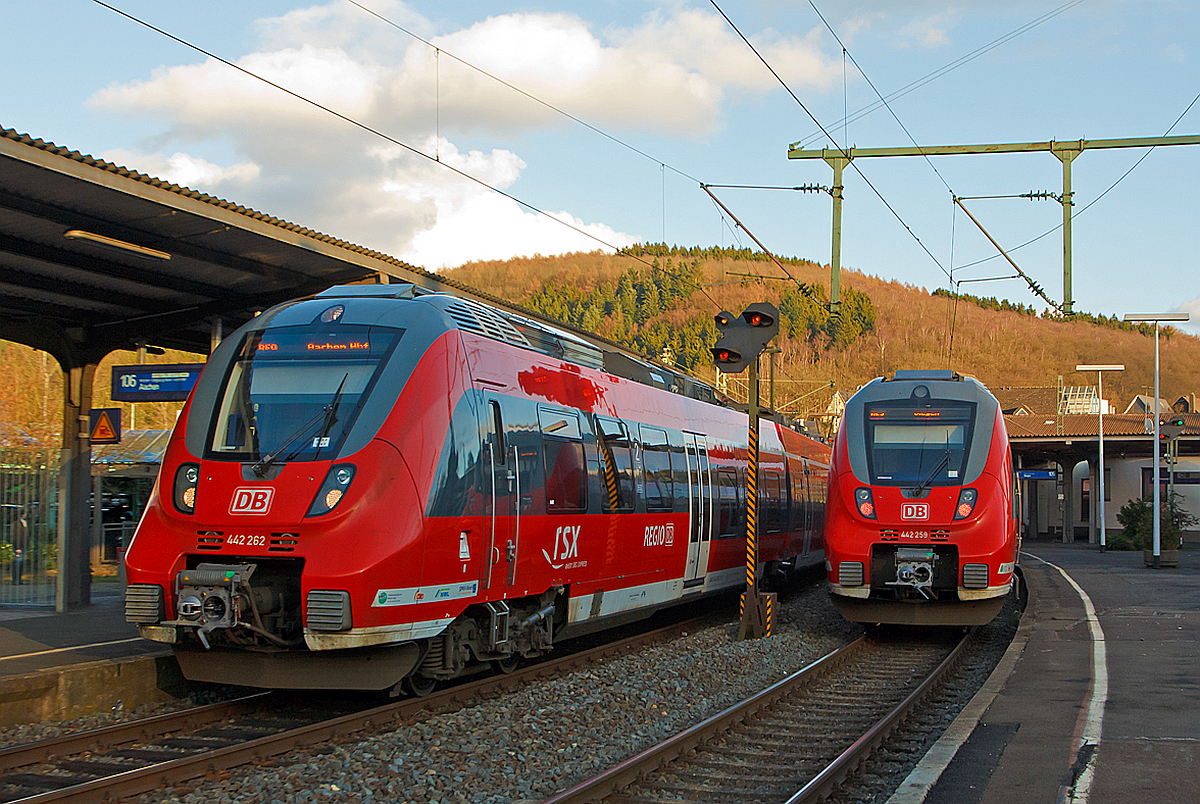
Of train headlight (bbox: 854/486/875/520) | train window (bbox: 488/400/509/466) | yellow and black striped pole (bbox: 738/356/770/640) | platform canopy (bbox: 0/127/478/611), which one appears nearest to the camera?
train window (bbox: 488/400/509/466)

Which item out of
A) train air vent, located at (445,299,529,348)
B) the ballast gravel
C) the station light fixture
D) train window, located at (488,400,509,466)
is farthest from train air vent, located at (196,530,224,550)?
the station light fixture

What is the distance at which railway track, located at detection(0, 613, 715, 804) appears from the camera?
648 cm

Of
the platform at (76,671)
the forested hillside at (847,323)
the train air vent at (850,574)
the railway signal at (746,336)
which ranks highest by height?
the forested hillside at (847,323)

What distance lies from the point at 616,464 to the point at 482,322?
2.87m

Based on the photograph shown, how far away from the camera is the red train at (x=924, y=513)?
41.9 feet

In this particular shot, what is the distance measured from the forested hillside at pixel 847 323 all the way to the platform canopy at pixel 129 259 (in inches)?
3303

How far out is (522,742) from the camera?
792 cm

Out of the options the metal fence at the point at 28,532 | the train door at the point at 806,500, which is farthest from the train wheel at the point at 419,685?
the train door at the point at 806,500

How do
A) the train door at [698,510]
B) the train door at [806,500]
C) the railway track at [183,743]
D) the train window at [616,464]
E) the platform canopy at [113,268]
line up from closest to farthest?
the railway track at [183,743] → the platform canopy at [113,268] → the train window at [616,464] → the train door at [698,510] → the train door at [806,500]

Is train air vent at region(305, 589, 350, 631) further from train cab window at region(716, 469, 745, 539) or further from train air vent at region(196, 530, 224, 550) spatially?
train cab window at region(716, 469, 745, 539)

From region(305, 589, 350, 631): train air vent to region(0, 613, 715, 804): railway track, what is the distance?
70 cm

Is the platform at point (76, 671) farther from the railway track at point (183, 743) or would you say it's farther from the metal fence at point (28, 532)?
the metal fence at point (28, 532)

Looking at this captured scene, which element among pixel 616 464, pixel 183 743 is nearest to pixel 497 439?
pixel 616 464

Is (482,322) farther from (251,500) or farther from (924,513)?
(924,513)
